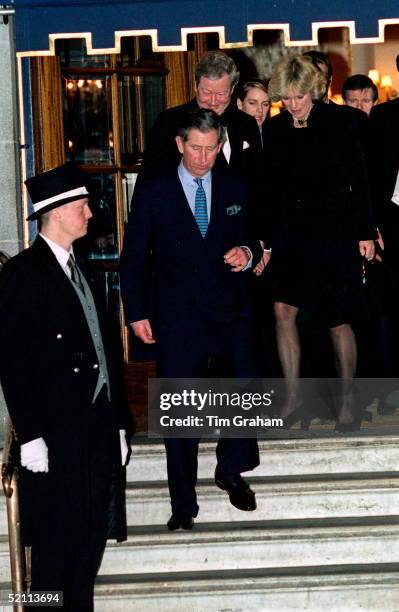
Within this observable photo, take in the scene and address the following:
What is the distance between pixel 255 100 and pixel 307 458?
2129 millimetres

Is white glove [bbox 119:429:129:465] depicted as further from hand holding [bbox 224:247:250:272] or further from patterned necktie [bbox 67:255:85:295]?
hand holding [bbox 224:247:250:272]

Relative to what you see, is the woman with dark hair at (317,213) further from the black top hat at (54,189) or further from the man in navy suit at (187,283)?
the black top hat at (54,189)

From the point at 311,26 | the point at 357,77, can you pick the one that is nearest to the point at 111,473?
the point at 311,26

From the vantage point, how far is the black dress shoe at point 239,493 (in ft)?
20.4

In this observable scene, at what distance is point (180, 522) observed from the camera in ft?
20.3

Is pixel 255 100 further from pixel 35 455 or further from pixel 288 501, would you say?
pixel 35 455

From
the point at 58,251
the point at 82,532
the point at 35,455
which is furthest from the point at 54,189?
the point at 82,532

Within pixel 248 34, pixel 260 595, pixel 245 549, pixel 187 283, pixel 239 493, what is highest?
pixel 248 34

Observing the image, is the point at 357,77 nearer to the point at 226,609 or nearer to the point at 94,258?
the point at 94,258

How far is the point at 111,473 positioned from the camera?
214 inches

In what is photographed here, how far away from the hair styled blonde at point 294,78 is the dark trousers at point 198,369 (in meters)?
1.23

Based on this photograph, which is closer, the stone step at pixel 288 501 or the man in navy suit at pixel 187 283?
the man in navy suit at pixel 187 283

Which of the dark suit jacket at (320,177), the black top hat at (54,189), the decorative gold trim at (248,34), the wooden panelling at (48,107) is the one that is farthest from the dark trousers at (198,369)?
the wooden panelling at (48,107)

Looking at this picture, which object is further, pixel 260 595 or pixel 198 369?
pixel 198 369
